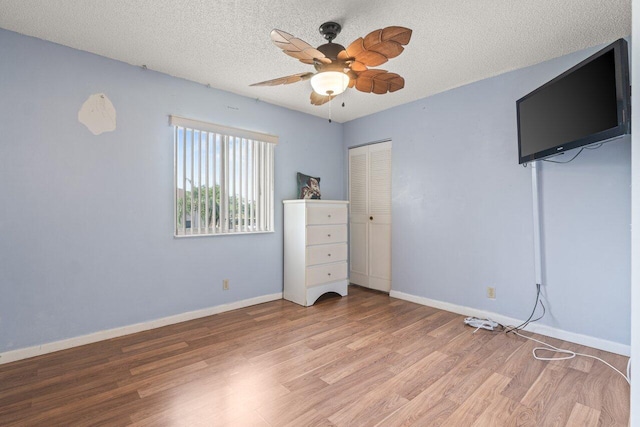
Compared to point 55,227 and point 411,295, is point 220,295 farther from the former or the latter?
point 411,295

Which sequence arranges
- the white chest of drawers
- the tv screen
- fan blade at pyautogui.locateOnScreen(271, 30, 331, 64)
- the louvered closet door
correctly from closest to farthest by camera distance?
1. fan blade at pyautogui.locateOnScreen(271, 30, 331, 64)
2. the tv screen
3. the white chest of drawers
4. the louvered closet door

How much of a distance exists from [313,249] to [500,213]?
1.93 m

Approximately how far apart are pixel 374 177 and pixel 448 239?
4.25 feet

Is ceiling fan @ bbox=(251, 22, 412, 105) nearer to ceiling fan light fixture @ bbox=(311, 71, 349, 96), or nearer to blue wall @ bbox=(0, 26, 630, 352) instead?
ceiling fan light fixture @ bbox=(311, 71, 349, 96)

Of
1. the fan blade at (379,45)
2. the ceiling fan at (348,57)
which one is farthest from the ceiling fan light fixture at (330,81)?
the fan blade at (379,45)

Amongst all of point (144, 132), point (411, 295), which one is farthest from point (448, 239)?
point (144, 132)

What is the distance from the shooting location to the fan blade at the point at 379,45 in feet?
5.04

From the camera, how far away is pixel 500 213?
2932mm

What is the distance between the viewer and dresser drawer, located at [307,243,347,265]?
3.52 meters

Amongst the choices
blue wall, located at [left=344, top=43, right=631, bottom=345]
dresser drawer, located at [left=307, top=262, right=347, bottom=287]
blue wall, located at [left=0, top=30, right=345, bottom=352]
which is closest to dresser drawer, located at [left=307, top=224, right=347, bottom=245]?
dresser drawer, located at [left=307, top=262, right=347, bottom=287]

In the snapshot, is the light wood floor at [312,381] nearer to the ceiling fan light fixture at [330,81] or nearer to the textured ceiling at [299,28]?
the ceiling fan light fixture at [330,81]

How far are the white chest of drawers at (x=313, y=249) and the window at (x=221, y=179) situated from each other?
35cm

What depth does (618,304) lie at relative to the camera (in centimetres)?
231

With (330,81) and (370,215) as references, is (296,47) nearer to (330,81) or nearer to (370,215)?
(330,81)
